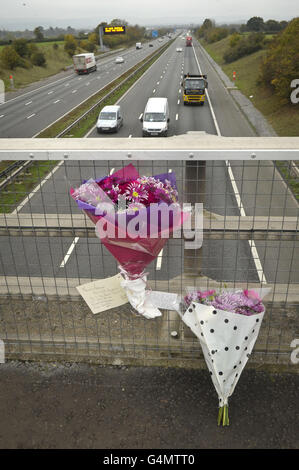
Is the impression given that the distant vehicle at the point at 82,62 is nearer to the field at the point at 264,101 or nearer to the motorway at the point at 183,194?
the motorway at the point at 183,194

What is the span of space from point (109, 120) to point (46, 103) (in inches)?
569

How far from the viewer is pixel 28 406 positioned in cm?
294

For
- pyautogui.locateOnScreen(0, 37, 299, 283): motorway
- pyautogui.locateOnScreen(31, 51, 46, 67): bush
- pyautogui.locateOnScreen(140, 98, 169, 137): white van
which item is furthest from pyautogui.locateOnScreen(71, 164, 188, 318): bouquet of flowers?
pyautogui.locateOnScreen(31, 51, 46, 67): bush

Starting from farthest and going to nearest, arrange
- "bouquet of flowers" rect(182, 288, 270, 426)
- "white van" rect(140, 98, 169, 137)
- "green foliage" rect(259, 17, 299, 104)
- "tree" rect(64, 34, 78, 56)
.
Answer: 1. "tree" rect(64, 34, 78, 56)
2. "green foliage" rect(259, 17, 299, 104)
3. "white van" rect(140, 98, 169, 137)
4. "bouquet of flowers" rect(182, 288, 270, 426)

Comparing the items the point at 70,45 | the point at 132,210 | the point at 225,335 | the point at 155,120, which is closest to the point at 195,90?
the point at 155,120

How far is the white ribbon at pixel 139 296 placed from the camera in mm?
3433

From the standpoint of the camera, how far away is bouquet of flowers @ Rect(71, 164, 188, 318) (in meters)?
2.86

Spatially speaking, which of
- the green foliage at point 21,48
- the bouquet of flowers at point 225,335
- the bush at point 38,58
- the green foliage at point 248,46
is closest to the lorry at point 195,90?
the green foliage at point 248,46

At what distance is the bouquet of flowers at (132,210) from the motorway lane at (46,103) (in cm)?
2324

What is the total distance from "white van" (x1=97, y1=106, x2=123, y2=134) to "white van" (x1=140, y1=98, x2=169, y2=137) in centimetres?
162

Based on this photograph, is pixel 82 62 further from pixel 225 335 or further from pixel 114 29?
pixel 225 335

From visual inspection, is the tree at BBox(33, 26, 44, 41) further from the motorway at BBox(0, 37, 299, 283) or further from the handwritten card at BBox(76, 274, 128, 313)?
the handwritten card at BBox(76, 274, 128, 313)

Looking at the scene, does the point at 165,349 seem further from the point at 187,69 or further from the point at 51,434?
A: the point at 187,69

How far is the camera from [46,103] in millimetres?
35750
